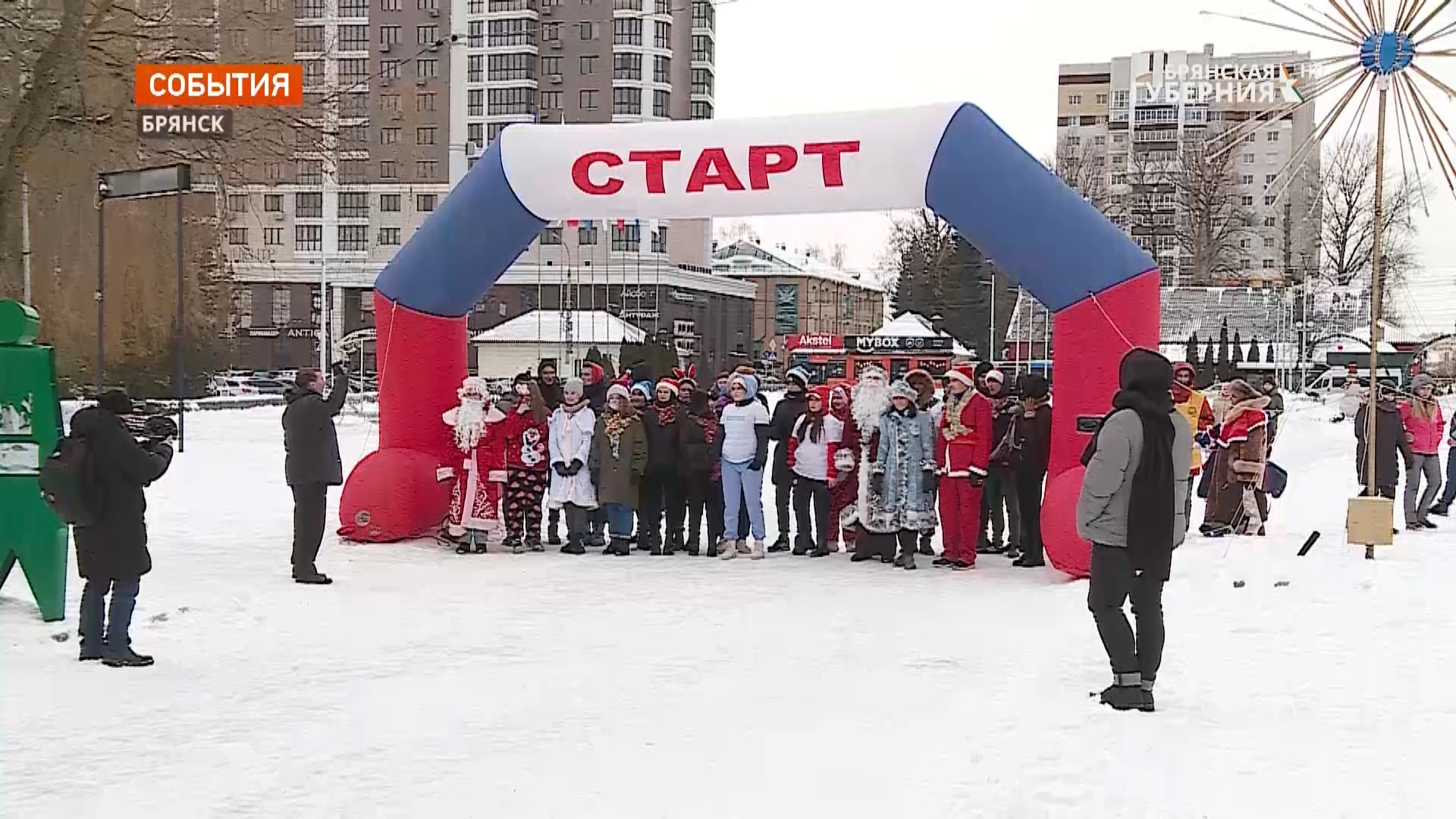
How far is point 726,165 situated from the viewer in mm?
10852

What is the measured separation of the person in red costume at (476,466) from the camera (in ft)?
36.9

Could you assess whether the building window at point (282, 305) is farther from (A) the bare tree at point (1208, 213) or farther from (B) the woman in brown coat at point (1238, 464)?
(B) the woman in brown coat at point (1238, 464)

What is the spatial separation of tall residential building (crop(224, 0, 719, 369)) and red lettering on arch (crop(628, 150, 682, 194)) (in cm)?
4804

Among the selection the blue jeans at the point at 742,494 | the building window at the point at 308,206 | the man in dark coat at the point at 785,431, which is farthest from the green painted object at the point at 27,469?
the building window at the point at 308,206

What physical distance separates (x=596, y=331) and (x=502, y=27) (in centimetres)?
2185

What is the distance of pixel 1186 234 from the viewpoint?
6512 cm

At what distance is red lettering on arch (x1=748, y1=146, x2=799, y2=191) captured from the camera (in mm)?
10656

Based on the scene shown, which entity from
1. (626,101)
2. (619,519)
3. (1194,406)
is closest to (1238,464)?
(1194,406)

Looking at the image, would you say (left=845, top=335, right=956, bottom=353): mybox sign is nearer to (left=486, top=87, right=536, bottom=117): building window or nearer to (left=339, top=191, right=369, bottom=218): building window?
(left=486, top=87, right=536, bottom=117): building window

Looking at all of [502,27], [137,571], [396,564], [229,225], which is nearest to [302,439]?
[396,564]

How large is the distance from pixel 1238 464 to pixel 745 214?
16.6 feet

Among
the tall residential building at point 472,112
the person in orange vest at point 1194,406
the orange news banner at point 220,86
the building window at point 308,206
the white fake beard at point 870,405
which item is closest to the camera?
the white fake beard at point 870,405

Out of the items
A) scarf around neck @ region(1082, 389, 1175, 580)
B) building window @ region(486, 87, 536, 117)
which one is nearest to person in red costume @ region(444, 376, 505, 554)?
scarf around neck @ region(1082, 389, 1175, 580)

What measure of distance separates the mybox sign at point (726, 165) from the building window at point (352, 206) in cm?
5943
